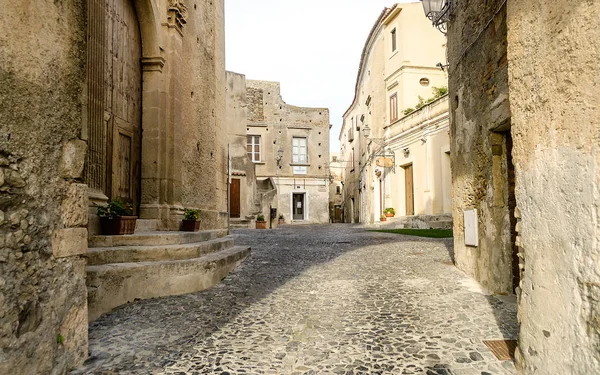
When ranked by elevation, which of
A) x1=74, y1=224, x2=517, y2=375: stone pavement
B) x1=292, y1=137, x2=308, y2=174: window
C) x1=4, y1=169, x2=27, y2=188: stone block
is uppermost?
x1=292, y1=137, x2=308, y2=174: window

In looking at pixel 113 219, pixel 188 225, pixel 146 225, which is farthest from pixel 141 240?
pixel 188 225

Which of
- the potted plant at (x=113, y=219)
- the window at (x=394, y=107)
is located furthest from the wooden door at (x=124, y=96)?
the window at (x=394, y=107)

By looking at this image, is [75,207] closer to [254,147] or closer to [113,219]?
[113,219]

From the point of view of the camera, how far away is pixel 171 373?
2.66m

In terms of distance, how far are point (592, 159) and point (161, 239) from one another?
4.58 m

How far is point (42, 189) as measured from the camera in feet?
8.22

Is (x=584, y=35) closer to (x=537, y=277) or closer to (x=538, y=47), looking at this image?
(x=538, y=47)

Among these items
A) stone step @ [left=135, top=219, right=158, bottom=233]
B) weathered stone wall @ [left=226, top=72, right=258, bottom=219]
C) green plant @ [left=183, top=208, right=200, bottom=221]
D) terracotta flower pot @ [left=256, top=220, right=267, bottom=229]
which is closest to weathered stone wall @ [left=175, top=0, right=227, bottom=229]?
green plant @ [left=183, top=208, right=200, bottom=221]

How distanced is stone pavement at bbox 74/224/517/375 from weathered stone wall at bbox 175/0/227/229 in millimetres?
2813

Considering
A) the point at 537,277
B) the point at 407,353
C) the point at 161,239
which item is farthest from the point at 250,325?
the point at 537,277

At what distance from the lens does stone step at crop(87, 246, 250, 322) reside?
3.93 meters

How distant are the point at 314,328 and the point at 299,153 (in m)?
25.2

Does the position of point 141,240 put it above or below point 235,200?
below

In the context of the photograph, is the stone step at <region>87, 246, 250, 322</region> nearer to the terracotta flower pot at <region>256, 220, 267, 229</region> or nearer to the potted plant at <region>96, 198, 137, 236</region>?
the potted plant at <region>96, 198, 137, 236</region>
